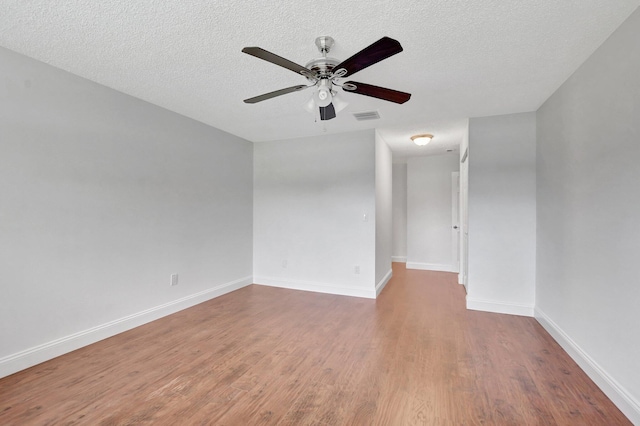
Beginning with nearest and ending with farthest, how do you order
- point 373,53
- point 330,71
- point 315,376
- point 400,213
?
point 373,53 < point 330,71 < point 315,376 < point 400,213

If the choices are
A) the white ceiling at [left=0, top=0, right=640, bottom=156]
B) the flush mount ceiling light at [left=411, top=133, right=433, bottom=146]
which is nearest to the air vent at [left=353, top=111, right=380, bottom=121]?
the white ceiling at [left=0, top=0, right=640, bottom=156]

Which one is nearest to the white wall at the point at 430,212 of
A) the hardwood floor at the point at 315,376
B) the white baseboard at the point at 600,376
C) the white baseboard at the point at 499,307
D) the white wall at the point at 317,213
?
the white baseboard at the point at 499,307

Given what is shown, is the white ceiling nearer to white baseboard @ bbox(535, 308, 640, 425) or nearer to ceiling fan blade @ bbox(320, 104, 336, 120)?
ceiling fan blade @ bbox(320, 104, 336, 120)

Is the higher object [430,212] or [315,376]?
[430,212]

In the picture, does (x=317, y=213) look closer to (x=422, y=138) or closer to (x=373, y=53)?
(x=422, y=138)

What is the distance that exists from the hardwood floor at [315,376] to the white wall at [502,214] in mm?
323

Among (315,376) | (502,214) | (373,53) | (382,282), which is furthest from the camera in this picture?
(382,282)

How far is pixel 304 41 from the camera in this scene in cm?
205

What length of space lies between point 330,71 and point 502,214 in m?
2.87

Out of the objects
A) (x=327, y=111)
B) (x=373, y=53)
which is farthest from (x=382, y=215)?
(x=373, y=53)

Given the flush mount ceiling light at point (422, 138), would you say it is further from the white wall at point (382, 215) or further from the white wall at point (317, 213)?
the white wall at point (317, 213)

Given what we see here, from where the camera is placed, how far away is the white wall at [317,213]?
14.1ft

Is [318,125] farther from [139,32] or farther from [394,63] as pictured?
[139,32]

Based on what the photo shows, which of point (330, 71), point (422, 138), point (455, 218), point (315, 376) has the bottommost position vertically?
point (315, 376)
